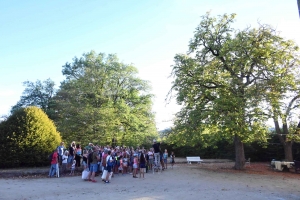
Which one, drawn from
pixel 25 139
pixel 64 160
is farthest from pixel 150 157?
pixel 25 139

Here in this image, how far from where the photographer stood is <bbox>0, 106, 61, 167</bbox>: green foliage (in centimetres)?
2048

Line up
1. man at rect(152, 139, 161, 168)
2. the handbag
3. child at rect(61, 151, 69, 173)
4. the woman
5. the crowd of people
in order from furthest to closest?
the woman
man at rect(152, 139, 161, 168)
child at rect(61, 151, 69, 173)
the crowd of people
the handbag

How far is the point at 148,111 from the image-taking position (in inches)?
1373

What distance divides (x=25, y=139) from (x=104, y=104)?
1151 centimetres

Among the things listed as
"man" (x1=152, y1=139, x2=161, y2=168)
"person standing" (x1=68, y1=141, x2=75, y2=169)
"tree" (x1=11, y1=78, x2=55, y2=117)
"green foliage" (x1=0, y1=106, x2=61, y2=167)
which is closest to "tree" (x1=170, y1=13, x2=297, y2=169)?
"man" (x1=152, y1=139, x2=161, y2=168)

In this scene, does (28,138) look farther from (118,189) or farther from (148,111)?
(148,111)

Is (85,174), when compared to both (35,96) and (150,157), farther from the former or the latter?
(35,96)

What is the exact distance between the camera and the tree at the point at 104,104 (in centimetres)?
2761

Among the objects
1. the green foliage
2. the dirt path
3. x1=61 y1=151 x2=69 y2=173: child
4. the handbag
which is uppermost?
the green foliage

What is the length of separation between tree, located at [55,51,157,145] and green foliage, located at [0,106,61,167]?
19.3 ft

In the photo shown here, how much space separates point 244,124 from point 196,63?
20.8 feet

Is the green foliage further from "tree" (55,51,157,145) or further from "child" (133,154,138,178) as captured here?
Result: "child" (133,154,138,178)

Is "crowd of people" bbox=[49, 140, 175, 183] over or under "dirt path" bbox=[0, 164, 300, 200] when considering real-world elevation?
over

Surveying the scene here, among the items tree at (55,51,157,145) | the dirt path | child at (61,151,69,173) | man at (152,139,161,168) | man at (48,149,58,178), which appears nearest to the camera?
the dirt path
